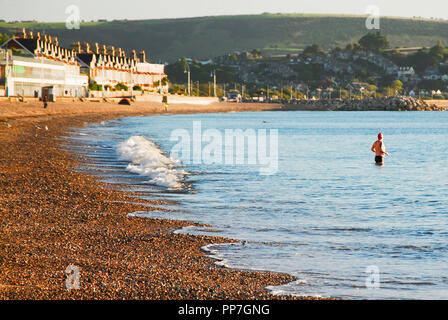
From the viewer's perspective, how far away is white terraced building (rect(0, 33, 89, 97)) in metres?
88.5

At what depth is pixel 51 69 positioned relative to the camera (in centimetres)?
10706

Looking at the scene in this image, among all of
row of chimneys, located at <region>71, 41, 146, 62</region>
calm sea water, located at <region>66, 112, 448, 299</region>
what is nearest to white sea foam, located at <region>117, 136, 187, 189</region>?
calm sea water, located at <region>66, 112, 448, 299</region>

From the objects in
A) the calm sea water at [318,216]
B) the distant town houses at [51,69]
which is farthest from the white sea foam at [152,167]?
the distant town houses at [51,69]

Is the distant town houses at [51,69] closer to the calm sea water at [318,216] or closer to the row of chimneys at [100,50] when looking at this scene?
the row of chimneys at [100,50]

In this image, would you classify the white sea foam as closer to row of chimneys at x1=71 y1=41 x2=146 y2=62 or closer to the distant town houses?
the distant town houses

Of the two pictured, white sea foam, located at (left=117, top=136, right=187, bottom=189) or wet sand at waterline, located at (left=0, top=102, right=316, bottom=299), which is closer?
wet sand at waterline, located at (left=0, top=102, right=316, bottom=299)

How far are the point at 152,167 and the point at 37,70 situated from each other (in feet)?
265

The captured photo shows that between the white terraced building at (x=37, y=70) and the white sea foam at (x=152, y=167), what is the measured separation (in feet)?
177

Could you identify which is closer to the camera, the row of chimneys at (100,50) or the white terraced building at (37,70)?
the white terraced building at (37,70)

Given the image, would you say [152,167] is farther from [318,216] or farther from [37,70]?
[37,70]

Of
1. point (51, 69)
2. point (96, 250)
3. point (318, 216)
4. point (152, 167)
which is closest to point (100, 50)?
point (51, 69)

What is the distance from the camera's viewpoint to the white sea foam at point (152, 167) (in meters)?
20.6

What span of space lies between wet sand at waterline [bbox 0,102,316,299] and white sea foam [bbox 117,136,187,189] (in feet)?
7.28
